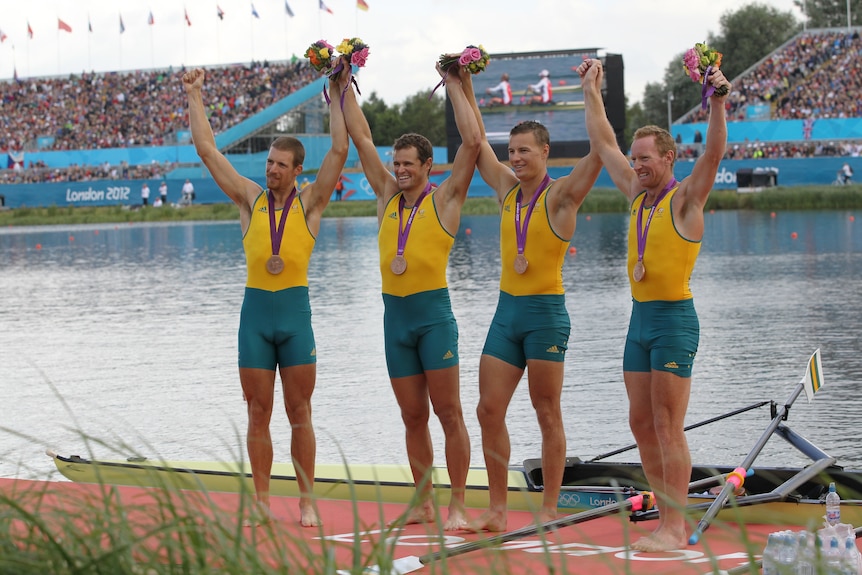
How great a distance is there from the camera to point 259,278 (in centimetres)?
703

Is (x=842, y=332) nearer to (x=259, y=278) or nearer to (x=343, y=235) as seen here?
(x=259, y=278)

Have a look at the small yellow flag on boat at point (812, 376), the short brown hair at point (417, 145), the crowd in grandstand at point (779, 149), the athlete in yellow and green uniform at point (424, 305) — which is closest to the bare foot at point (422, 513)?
the athlete in yellow and green uniform at point (424, 305)

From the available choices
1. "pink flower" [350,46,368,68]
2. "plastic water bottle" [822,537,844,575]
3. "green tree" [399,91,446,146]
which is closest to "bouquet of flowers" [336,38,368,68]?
"pink flower" [350,46,368,68]

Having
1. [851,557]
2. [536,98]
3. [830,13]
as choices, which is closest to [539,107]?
[536,98]

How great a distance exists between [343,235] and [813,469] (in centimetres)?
3394

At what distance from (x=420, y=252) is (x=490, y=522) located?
160 centimetres

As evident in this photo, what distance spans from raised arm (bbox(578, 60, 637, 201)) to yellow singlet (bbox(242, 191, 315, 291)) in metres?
1.81

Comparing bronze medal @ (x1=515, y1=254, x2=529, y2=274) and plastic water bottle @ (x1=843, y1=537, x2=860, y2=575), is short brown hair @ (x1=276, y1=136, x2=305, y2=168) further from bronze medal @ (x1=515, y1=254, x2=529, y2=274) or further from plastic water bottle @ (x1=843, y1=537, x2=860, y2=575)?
plastic water bottle @ (x1=843, y1=537, x2=860, y2=575)

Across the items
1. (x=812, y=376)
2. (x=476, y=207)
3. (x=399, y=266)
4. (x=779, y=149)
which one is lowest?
(x=812, y=376)

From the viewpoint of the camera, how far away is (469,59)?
23.3 feet

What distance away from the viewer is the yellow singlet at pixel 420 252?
6.81 meters

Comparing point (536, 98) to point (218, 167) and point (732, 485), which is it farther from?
point (732, 485)

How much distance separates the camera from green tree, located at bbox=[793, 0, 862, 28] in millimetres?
88938

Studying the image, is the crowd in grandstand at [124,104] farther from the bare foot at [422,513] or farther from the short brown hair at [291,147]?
the bare foot at [422,513]
